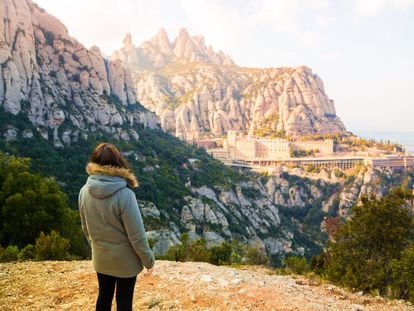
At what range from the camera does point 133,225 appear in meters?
3.94

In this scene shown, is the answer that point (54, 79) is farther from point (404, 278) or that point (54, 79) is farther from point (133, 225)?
point (133, 225)

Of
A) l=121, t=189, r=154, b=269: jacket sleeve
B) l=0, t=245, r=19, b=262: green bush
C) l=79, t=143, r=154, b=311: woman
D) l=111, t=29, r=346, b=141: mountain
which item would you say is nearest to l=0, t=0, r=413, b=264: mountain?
l=0, t=245, r=19, b=262: green bush

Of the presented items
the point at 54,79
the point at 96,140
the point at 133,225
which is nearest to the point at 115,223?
the point at 133,225

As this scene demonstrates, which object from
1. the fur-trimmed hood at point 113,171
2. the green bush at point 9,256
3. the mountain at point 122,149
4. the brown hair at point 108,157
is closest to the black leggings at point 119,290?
the fur-trimmed hood at point 113,171

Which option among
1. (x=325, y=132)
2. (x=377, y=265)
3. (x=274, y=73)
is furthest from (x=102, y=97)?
(x=274, y=73)

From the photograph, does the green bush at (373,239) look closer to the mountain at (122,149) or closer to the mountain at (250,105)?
the mountain at (122,149)

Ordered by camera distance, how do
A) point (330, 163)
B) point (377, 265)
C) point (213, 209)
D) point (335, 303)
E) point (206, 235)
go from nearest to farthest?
point (335, 303) < point (377, 265) < point (206, 235) < point (213, 209) < point (330, 163)

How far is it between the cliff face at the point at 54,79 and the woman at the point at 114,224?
154 feet

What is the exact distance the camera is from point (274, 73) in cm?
17025

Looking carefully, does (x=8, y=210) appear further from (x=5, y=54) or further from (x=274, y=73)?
(x=274, y=73)

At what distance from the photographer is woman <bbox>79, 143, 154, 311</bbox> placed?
3.96m

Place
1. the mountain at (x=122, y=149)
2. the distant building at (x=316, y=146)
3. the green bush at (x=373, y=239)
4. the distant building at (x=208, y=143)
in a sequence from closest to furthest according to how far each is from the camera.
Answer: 1. the green bush at (x=373, y=239)
2. the mountain at (x=122, y=149)
3. the distant building at (x=316, y=146)
4. the distant building at (x=208, y=143)

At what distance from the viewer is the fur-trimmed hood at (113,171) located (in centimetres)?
404

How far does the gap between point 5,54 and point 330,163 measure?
9056 cm
